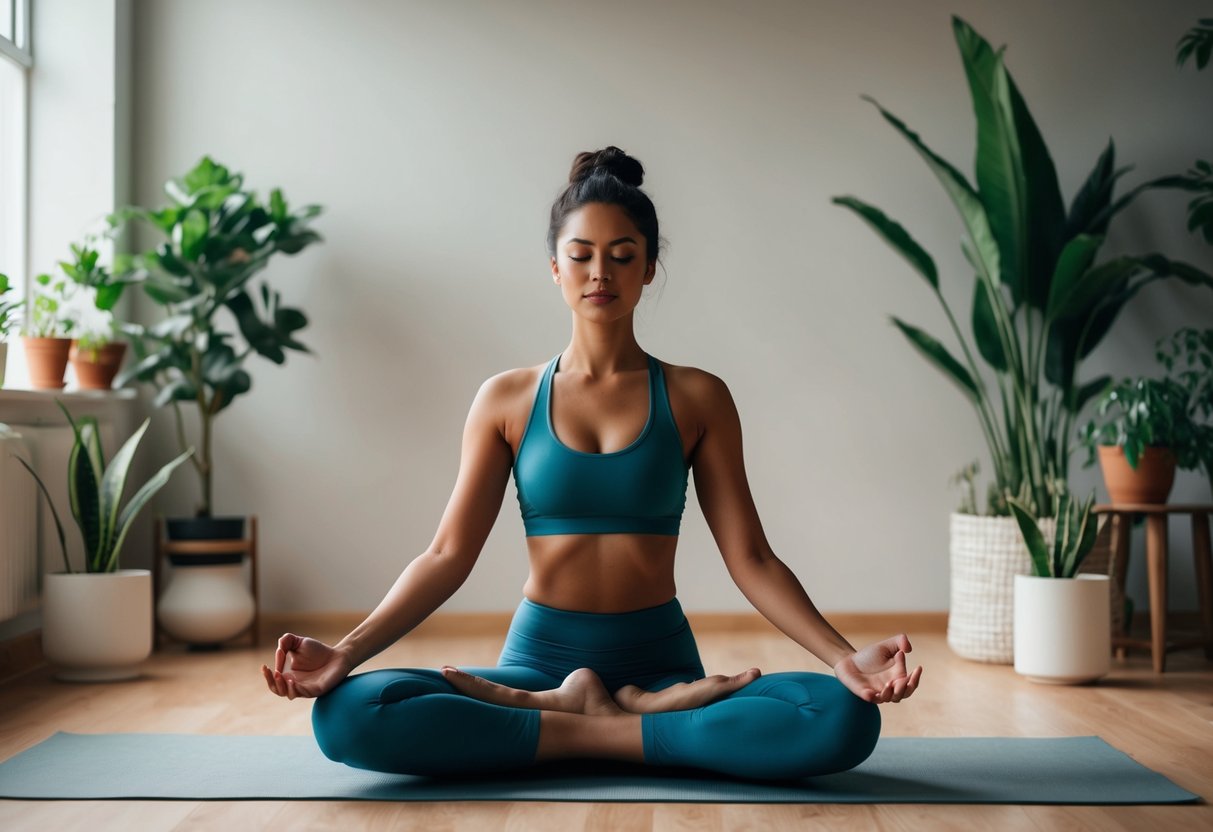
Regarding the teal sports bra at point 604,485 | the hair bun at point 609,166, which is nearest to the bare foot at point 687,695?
the teal sports bra at point 604,485

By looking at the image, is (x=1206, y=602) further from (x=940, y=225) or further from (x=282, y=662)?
(x=282, y=662)

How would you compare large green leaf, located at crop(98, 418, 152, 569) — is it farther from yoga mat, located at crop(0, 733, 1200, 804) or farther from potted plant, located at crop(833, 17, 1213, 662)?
potted plant, located at crop(833, 17, 1213, 662)

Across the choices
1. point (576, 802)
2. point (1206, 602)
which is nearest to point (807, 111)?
point (1206, 602)

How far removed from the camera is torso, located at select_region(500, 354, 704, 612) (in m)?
2.20

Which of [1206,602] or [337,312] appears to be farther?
[337,312]

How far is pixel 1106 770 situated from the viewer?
219cm

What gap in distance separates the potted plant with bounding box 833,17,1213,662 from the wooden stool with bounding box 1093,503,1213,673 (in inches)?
6.1

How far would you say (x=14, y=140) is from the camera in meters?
3.86

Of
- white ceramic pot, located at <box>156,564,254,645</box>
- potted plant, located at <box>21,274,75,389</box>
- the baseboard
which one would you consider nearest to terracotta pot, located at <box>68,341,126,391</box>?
potted plant, located at <box>21,274,75,389</box>

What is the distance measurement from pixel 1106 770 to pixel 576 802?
37.1 inches

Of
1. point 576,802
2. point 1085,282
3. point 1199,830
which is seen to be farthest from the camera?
point 1085,282

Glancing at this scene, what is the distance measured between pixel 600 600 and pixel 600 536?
0.37 ft

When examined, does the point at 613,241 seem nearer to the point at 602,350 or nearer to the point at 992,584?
the point at 602,350

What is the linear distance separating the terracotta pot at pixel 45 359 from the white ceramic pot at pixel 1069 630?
270cm
